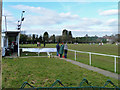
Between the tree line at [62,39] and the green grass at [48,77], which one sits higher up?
the tree line at [62,39]

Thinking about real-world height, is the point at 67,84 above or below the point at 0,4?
below

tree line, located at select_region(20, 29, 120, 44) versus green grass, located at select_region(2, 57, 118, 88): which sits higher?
tree line, located at select_region(20, 29, 120, 44)

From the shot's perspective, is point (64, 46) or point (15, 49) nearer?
point (64, 46)

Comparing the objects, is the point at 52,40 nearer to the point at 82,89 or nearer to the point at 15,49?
the point at 15,49

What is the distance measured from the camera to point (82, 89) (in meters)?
1.83

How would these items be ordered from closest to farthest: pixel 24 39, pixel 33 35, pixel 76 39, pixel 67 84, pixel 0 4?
pixel 0 4 < pixel 67 84 < pixel 24 39 < pixel 33 35 < pixel 76 39

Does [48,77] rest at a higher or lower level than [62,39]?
lower

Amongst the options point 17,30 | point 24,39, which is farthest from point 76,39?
point 17,30

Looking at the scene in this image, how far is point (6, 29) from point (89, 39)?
83666 millimetres

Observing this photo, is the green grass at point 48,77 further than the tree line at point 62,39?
No

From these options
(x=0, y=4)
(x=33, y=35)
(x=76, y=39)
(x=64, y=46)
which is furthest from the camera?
(x=76, y=39)

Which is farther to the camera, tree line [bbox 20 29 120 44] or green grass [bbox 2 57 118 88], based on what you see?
tree line [bbox 20 29 120 44]

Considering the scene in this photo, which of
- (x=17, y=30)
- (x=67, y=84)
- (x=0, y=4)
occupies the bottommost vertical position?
(x=67, y=84)

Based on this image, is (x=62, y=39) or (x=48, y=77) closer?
(x=48, y=77)
